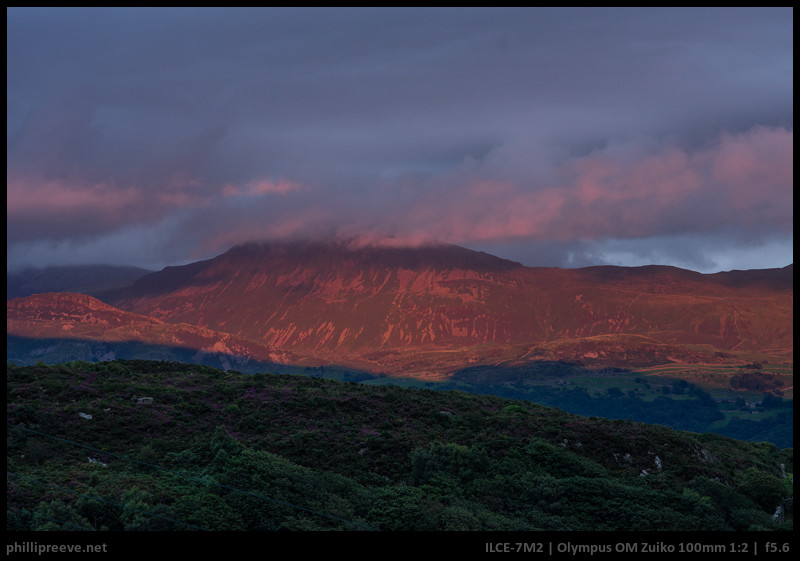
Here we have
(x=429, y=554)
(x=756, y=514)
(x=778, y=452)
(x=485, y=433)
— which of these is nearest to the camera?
(x=429, y=554)

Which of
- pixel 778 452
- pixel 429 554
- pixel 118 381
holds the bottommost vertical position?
pixel 778 452

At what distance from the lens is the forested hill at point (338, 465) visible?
42.8m

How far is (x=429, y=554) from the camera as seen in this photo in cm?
3186

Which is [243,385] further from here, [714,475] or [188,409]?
[714,475]

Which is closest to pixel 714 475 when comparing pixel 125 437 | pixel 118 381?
pixel 125 437

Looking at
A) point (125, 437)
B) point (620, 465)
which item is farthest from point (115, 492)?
point (620, 465)

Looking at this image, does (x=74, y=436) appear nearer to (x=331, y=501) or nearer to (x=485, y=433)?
(x=331, y=501)

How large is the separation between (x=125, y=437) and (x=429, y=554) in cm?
3209

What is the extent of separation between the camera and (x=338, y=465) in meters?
54.3

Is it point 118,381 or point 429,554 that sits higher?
point 118,381

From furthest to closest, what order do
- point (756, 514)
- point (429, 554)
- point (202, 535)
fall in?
point (756, 514)
point (202, 535)
point (429, 554)

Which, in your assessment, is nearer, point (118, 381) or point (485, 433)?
point (485, 433)

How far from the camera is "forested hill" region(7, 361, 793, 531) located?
4281 cm

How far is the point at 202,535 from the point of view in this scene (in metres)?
35.0
